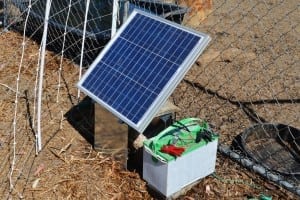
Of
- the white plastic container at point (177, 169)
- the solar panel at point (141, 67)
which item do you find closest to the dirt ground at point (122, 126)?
the white plastic container at point (177, 169)

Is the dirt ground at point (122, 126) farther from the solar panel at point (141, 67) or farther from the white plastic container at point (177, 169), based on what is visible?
the solar panel at point (141, 67)

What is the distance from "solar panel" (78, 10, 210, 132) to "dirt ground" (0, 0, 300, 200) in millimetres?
266

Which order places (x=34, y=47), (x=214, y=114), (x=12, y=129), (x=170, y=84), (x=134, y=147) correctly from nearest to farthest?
(x=170, y=84)
(x=134, y=147)
(x=12, y=129)
(x=214, y=114)
(x=34, y=47)

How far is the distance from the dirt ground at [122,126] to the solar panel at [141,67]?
266 mm

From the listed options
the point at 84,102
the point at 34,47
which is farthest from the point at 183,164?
the point at 34,47

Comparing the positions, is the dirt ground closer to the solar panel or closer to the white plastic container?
the white plastic container

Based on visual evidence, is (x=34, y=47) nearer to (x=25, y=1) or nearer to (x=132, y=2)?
(x=25, y=1)

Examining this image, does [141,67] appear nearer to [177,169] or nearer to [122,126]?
[122,126]

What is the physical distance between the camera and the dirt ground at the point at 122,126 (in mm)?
3588

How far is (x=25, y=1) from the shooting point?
6227mm

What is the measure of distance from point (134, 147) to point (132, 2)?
2.49 meters

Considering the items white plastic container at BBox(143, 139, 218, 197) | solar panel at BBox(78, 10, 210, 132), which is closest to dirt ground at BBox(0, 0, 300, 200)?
white plastic container at BBox(143, 139, 218, 197)

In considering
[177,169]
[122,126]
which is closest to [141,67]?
[122,126]

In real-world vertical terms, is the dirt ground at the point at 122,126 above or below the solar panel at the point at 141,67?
below
